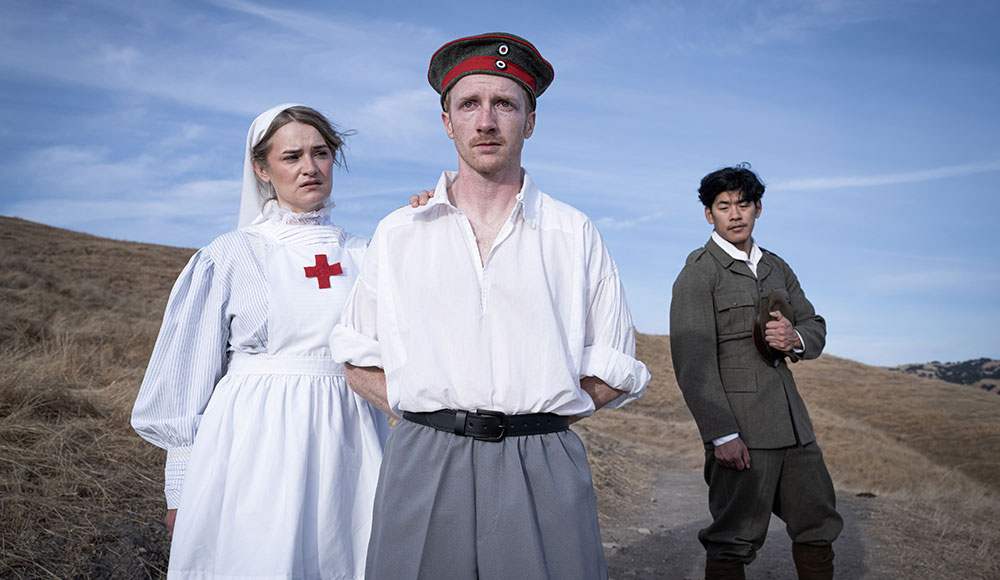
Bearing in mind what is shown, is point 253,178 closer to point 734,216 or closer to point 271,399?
point 271,399

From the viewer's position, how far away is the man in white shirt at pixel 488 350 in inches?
82.9

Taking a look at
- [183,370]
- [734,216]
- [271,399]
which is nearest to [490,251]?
[271,399]

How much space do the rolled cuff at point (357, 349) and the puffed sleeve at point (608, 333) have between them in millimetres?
671

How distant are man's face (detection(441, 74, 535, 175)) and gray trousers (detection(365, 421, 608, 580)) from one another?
0.87 m

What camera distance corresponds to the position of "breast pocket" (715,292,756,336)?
4238 millimetres

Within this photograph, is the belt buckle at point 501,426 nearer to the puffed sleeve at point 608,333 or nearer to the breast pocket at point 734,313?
the puffed sleeve at point 608,333

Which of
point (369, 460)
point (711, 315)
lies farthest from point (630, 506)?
point (369, 460)

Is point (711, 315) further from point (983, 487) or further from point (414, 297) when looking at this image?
point (983, 487)

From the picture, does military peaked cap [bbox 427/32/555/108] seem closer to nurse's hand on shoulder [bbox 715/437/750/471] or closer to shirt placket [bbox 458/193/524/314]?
shirt placket [bbox 458/193/524/314]

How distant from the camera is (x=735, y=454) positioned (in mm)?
4016

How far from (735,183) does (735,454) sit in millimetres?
1602

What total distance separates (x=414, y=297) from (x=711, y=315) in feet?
8.18

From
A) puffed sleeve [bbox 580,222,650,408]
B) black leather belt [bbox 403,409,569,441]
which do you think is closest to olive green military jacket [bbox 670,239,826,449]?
puffed sleeve [bbox 580,222,650,408]

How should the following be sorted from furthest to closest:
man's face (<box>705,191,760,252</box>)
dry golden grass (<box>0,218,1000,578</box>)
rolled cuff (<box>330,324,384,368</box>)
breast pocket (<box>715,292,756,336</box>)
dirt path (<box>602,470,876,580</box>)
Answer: dirt path (<box>602,470,876,580</box>) → dry golden grass (<box>0,218,1000,578</box>) → man's face (<box>705,191,760,252</box>) → breast pocket (<box>715,292,756,336</box>) → rolled cuff (<box>330,324,384,368</box>)
